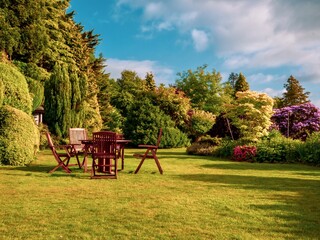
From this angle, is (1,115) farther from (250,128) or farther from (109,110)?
(109,110)

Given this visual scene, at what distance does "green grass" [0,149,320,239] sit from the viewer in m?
4.42

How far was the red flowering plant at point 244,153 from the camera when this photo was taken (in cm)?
1512

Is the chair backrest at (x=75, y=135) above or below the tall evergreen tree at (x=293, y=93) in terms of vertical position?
below

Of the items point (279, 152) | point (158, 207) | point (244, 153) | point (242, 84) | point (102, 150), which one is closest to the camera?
point (158, 207)

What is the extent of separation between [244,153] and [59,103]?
1298 centimetres

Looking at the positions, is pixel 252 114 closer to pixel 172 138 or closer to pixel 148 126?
pixel 172 138

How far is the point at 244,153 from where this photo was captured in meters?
15.3

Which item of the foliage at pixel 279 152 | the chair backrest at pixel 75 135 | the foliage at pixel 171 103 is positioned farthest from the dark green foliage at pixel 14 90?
the foliage at pixel 171 103

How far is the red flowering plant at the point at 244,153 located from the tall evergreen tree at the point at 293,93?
38.5 metres

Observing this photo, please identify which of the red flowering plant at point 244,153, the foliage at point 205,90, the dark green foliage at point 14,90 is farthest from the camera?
the foliage at point 205,90

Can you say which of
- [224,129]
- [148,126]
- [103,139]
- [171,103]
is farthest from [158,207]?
[171,103]

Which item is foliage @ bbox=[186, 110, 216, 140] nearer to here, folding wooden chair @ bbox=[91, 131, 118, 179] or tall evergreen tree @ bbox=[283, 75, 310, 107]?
folding wooden chair @ bbox=[91, 131, 118, 179]

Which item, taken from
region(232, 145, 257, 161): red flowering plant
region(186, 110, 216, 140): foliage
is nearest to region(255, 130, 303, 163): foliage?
region(232, 145, 257, 161): red flowering plant

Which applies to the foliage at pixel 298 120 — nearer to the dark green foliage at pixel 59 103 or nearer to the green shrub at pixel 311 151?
the green shrub at pixel 311 151
